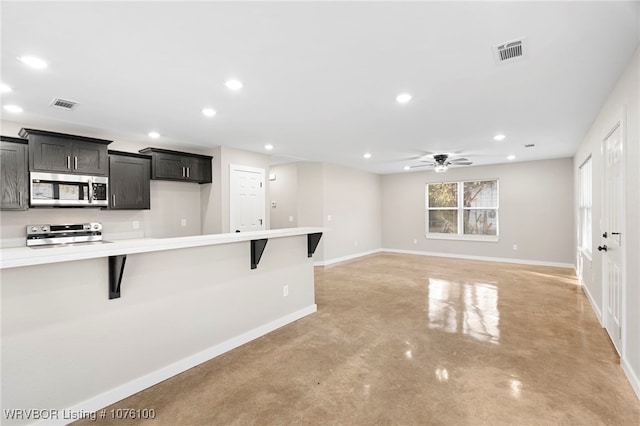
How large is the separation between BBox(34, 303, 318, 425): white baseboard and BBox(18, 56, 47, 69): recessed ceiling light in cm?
251

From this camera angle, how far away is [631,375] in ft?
7.64

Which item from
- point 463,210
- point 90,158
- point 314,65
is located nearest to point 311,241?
point 314,65

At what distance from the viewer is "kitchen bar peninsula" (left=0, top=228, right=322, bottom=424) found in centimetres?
→ 178

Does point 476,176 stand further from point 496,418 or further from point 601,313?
point 496,418

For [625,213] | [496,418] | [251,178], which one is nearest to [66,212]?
[251,178]

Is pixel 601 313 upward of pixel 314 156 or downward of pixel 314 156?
downward

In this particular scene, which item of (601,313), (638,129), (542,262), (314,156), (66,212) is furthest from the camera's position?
(542,262)

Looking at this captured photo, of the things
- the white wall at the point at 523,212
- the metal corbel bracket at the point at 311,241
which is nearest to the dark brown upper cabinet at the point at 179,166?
the metal corbel bracket at the point at 311,241

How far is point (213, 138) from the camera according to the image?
486 cm

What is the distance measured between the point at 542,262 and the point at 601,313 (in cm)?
408

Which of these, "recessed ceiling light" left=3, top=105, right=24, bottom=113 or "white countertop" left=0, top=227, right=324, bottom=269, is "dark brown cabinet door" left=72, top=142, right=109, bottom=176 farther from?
"white countertop" left=0, top=227, right=324, bottom=269

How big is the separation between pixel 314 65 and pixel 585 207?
5.34m

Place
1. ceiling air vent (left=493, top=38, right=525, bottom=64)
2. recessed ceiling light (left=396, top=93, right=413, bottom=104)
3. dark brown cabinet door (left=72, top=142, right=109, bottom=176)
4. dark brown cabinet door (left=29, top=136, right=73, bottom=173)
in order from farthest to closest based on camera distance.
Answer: dark brown cabinet door (left=72, top=142, right=109, bottom=176) → dark brown cabinet door (left=29, top=136, right=73, bottom=173) → recessed ceiling light (left=396, top=93, right=413, bottom=104) → ceiling air vent (left=493, top=38, right=525, bottom=64)

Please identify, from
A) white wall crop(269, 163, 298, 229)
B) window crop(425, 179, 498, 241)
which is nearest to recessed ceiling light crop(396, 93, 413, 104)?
white wall crop(269, 163, 298, 229)
